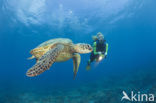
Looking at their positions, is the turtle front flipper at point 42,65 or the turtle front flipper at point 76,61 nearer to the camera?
the turtle front flipper at point 42,65

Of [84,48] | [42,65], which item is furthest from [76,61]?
[42,65]

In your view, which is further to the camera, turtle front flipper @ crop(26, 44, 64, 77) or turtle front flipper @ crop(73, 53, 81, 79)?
turtle front flipper @ crop(73, 53, 81, 79)

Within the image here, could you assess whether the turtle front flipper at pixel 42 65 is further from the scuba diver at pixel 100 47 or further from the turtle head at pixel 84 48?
the scuba diver at pixel 100 47

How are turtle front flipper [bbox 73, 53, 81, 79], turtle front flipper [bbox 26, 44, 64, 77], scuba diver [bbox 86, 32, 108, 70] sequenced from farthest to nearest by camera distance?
1. scuba diver [bbox 86, 32, 108, 70]
2. turtle front flipper [bbox 73, 53, 81, 79]
3. turtle front flipper [bbox 26, 44, 64, 77]

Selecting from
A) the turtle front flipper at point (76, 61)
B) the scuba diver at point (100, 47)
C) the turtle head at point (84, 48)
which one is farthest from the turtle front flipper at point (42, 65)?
the scuba diver at point (100, 47)

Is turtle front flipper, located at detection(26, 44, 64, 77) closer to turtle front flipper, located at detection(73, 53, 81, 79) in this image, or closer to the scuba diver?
turtle front flipper, located at detection(73, 53, 81, 79)

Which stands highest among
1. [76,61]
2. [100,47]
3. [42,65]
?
[100,47]

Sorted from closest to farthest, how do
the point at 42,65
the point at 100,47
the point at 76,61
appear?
the point at 42,65 → the point at 76,61 → the point at 100,47

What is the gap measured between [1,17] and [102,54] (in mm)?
24524

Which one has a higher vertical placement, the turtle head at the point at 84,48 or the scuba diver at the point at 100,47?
the scuba diver at the point at 100,47

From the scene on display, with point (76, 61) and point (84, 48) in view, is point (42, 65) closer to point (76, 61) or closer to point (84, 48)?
point (84, 48)

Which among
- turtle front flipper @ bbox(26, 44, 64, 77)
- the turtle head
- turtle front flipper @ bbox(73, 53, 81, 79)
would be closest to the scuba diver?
turtle front flipper @ bbox(73, 53, 81, 79)

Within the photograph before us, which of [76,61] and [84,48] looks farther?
[76,61]

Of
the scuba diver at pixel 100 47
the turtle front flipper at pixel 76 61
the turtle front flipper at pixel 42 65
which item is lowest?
the turtle front flipper at pixel 42 65
